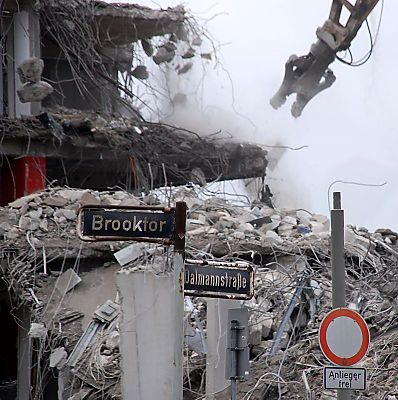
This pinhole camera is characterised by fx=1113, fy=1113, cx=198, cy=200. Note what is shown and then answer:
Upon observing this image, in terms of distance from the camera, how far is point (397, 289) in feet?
Answer: 42.8

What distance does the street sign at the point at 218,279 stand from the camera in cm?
849

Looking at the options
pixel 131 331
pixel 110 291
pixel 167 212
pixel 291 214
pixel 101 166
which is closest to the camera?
pixel 167 212

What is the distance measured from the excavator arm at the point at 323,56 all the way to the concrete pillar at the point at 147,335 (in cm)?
1295

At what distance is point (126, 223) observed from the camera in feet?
26.7

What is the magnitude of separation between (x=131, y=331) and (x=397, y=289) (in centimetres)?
461

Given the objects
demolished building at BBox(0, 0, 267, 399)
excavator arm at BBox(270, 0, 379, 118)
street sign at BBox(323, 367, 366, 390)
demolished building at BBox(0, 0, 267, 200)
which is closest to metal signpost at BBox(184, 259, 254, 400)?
street sign at BBox(323, 367, 366, 390)

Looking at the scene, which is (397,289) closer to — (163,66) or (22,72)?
(22,72)

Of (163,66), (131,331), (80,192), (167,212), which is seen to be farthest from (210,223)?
(163,66)

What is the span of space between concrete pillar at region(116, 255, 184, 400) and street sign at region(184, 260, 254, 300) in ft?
0.86

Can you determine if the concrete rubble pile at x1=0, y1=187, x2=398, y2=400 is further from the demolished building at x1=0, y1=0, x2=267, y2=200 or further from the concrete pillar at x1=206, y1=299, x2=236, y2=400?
the demolished building at x1=0, y1=0, x2=267, y2=200

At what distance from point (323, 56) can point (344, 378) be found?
14.2 metres

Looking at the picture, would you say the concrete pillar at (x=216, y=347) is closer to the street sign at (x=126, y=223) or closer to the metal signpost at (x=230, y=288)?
the metal signpost at (x=230, y=288)

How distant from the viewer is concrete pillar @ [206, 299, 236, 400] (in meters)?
11.0

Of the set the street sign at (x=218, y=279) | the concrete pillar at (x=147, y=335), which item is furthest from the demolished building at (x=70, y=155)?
the street sign at (x=218, y=279)
